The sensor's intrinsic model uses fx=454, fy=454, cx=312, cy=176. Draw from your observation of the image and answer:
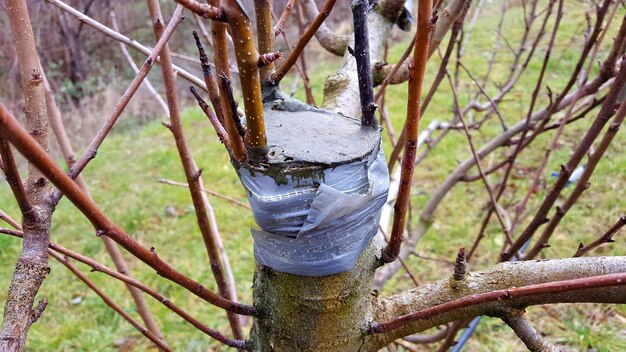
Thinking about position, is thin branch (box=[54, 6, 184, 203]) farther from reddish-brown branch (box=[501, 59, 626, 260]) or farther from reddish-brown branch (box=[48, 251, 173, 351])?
reddish-brown branch (box=[501, 59, 626, 260])

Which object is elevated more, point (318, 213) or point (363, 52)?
point (363, 52)

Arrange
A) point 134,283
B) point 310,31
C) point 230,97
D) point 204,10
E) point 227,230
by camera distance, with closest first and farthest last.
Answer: point 204,10 → point 230,97 → point 310,31 → point 134,283 → point 227,230

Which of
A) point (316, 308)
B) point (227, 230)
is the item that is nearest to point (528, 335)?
point (316, 308)

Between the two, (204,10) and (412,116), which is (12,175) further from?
(412,116)

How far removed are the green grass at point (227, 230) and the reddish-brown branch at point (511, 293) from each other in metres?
1.50

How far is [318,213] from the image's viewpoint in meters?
0.62

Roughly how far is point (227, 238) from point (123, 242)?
2914 mm

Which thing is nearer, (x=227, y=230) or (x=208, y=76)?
(x=208, y=76)

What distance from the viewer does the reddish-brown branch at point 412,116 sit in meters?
0.51

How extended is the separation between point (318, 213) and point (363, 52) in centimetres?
23

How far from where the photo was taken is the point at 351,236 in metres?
0.68

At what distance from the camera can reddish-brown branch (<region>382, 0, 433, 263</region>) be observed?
1.66 feet

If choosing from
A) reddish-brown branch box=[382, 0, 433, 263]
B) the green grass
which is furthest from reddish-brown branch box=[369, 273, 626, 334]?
the green grass

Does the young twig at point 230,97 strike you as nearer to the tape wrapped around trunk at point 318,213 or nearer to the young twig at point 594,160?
the tape wrapped around trunk at point 318,213
